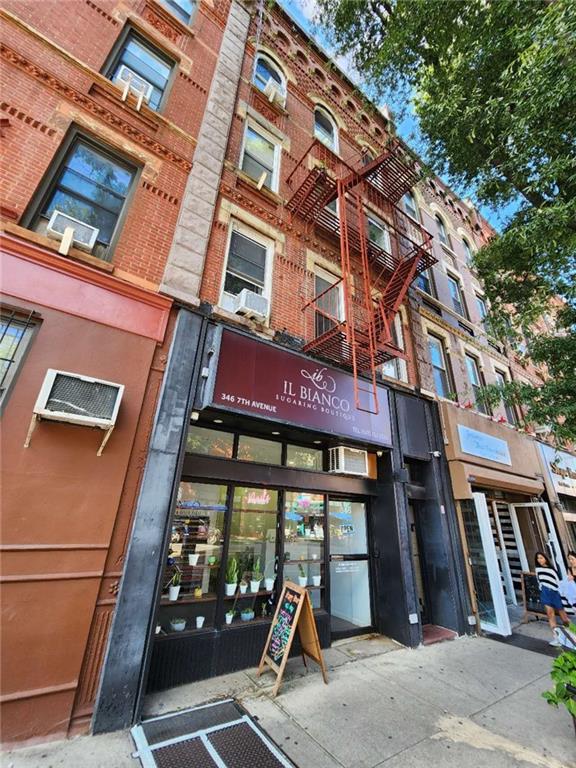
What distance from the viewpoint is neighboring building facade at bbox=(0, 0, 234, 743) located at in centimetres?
342

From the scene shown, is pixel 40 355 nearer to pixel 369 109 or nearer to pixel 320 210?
pixel 320 210

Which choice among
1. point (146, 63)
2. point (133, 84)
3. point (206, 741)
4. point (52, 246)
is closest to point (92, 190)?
point (52, 246)

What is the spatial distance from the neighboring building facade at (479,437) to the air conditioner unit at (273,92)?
21.4 ft

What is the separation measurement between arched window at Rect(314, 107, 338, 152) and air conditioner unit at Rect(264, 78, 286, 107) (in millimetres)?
1650

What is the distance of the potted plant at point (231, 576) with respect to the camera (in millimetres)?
5234

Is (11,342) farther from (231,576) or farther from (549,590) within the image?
(549,590)

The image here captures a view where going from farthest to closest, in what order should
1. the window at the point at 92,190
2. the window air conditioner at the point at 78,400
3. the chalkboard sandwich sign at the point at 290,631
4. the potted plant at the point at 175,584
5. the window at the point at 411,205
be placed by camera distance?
the window at the point at 411,205 < the window at the point at 92,190 < the potted plant at the point at 175,584 < the chalkboard sandwich sign at the point at 290,631 < the window air conditioner at the point at 78,400

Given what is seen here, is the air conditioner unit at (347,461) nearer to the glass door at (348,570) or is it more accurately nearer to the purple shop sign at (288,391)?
the purple shop sign at (288,391)

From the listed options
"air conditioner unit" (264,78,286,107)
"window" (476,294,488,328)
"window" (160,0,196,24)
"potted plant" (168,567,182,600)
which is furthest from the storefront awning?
"window" (160,0,196,24)

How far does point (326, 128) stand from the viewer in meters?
11.5

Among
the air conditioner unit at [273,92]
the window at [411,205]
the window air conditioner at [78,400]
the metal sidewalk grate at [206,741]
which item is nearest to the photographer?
the metal sidewalk grate at [206,741]

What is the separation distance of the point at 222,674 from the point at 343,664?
1.99 meters

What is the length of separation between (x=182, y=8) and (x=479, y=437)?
1420 cm

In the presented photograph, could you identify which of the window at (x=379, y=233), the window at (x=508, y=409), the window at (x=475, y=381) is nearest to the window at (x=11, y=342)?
the window at (x=379, y=233)
